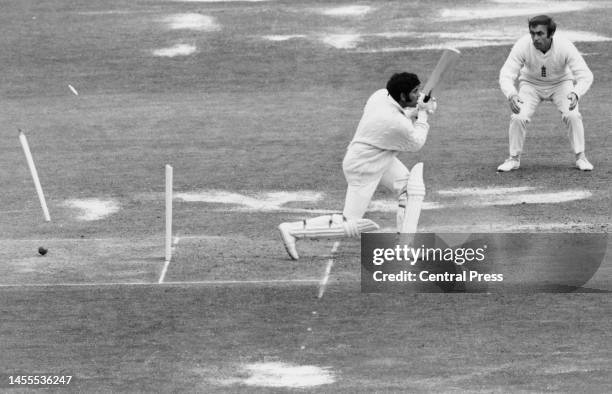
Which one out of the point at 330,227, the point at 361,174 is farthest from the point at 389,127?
the point at 330,227

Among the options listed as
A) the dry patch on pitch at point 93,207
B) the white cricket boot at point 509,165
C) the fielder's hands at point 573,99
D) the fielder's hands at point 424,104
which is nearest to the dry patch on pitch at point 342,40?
the white cricket boot at point 509,165

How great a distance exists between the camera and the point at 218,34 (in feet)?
99.9

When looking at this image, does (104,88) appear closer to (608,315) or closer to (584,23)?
(584,23)

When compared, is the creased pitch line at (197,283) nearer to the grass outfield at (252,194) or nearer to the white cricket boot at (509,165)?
the grass outfield at (252,194)

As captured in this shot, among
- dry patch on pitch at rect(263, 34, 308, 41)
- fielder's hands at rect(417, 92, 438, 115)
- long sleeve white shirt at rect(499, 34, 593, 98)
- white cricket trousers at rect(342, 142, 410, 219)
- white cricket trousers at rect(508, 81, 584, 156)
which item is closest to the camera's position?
white cricket trousers at rect(342, 142, 410, 219)

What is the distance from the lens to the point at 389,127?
15.7m

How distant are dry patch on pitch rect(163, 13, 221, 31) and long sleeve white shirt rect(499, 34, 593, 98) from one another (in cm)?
1132

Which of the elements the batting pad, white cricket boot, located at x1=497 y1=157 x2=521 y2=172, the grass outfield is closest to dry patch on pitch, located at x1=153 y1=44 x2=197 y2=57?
the grass outfield

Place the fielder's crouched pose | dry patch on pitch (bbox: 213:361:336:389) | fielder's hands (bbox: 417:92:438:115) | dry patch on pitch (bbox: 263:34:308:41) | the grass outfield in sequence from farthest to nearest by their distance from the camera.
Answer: dry patch on pitch (bbox: 263:34:308:41), fielder's hands (bbox: 417:92:438:115), the fielder's crouched pose, the grass outfield, dry patch on pitch (bbox: 213:361:336:389)

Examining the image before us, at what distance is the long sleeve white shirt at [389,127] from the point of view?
15.7 meters

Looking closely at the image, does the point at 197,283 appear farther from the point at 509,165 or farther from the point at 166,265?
the point at 509,165

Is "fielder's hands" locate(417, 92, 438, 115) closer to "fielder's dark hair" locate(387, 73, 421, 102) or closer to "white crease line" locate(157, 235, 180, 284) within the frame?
"fielder's dark hair" locate(387, 73, 421, 102)

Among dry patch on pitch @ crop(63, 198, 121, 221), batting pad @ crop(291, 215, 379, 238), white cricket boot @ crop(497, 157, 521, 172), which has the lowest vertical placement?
white cricket boot @ crop(497, 157, 521, 172)

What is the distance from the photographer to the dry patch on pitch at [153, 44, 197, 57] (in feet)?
96.7
